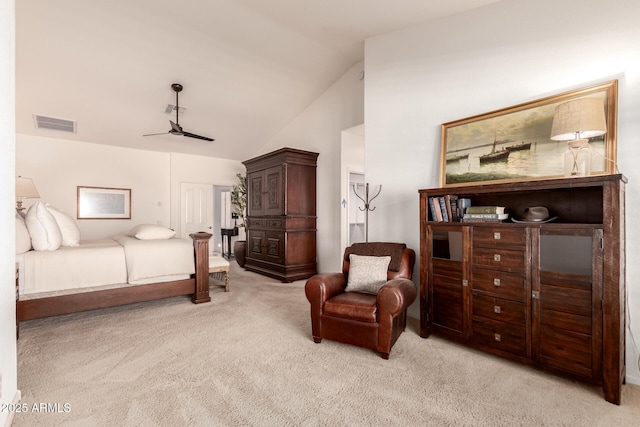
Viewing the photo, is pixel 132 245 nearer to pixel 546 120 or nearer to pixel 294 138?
pixel 294 138

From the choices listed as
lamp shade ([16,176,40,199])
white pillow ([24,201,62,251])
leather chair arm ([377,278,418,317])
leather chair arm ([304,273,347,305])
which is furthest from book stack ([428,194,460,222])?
lamp shade ([16,176,40,199])

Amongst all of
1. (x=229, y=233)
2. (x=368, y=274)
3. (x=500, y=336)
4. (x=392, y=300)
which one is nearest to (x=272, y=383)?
(x=392, y=300)

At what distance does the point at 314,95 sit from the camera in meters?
5.52

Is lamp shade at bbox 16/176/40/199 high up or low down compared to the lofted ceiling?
down

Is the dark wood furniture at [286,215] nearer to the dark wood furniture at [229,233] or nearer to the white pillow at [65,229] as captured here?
the dark wood furniture at [229,233]

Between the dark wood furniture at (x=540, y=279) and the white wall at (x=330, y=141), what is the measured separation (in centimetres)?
255

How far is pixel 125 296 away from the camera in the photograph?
3385 mm

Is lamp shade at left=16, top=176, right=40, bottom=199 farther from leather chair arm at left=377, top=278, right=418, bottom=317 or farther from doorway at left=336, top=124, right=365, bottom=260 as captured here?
leather chair arm at left=377, top=278, right=418, bottom=317

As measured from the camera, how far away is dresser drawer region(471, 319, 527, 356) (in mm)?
2191

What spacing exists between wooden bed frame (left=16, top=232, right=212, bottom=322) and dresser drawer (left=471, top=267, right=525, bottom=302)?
3.16 meters

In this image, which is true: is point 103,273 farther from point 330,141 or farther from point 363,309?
point 330,141

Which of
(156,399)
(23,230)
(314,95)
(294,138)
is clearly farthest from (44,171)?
(156,399)

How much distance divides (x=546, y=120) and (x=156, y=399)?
3514mm

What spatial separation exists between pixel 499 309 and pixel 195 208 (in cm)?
671
